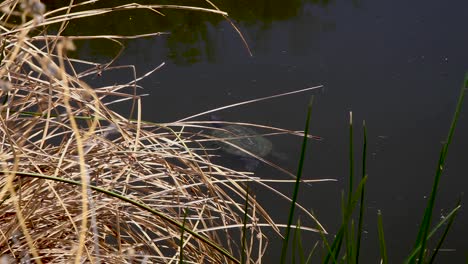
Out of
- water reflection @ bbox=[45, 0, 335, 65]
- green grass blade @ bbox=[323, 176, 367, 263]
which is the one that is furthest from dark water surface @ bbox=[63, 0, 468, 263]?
green grass blade @ bbox=[323, 176, 367, 263]

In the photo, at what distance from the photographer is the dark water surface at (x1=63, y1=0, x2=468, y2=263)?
2016 millimetres

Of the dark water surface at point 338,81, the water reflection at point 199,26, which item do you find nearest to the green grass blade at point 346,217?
the dark water surface at point 338,81

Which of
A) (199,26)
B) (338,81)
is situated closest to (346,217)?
(338,81)

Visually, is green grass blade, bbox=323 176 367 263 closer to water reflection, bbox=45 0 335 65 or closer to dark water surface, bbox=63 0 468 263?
dark water surface, bbox=63 0 468 263

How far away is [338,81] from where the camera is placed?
2359mm

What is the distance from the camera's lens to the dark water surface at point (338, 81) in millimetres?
2016

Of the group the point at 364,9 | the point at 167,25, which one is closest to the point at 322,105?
the point at 364,9

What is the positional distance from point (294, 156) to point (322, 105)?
9.3 inches

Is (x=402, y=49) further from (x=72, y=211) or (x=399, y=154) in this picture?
(x=72, y=211)

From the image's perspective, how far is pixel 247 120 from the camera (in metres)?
2.21

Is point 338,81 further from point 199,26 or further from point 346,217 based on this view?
point 346,217

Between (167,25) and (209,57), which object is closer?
(209,57)

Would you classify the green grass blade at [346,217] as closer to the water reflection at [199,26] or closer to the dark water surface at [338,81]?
the dark water surface at [338,81]

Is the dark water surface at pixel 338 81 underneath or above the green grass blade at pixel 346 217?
underneath
